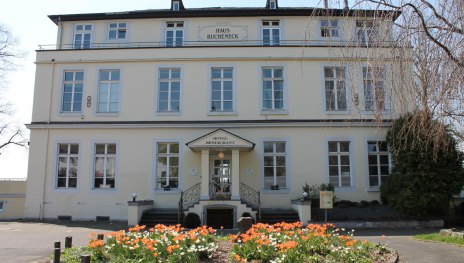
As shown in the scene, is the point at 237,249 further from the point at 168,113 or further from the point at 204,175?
the point at 168,113

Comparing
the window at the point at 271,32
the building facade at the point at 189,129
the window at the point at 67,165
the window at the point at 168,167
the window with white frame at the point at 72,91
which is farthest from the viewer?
the window at the point at 271,32

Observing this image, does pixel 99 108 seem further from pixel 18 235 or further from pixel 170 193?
pixel 18 235

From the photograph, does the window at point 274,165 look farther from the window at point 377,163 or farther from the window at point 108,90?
A: the window at point 108,90

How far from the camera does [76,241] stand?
41.3ft

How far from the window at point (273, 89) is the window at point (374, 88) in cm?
1199

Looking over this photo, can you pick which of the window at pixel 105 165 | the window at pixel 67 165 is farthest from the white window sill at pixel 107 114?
the window at pixel 67 165

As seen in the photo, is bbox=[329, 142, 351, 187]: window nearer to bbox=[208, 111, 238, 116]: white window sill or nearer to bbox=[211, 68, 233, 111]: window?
bbox=[208, 111, 238, 116]: white window sill

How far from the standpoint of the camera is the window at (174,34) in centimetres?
2262

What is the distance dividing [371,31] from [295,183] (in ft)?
42.7

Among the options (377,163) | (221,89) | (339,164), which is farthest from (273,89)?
(377,163)

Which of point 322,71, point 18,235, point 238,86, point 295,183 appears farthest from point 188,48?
point 18,235

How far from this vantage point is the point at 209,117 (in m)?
20.3

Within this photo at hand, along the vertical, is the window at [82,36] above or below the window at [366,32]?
above

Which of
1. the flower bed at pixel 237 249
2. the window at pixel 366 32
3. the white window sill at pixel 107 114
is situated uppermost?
the white window sill at pixel 107 114
